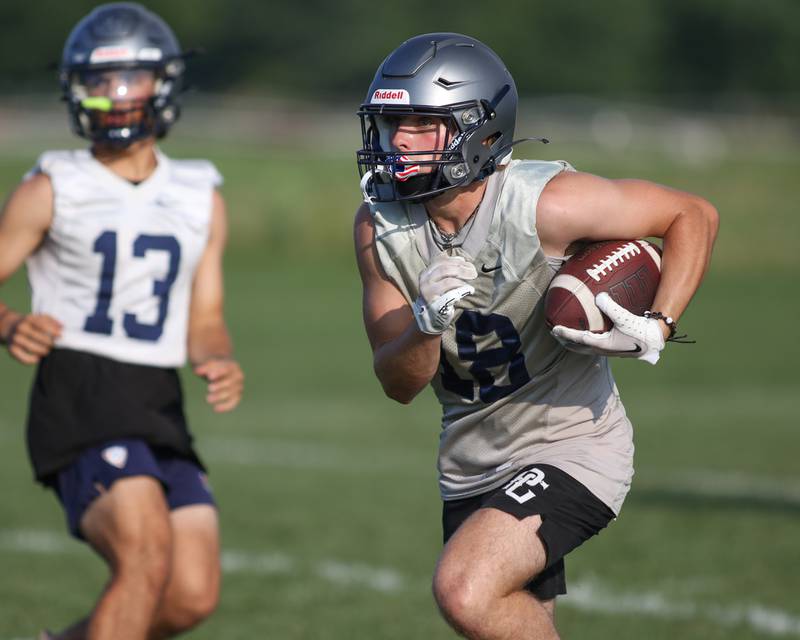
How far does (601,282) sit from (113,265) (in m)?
1.87

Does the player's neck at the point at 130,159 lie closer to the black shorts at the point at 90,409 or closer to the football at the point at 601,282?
the black shorts at the point at 90,409

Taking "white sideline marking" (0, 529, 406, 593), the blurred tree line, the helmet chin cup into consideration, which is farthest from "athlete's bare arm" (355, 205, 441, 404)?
the blurred tree line

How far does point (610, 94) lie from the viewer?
51.8 metres

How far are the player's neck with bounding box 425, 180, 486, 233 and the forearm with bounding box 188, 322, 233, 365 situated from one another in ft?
4.30

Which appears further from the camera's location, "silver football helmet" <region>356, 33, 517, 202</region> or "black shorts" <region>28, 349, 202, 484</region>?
"black shorts" <region>28, 349, 202, 484</region>

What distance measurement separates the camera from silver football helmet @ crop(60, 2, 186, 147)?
5.12 metres

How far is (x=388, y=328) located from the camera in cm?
410

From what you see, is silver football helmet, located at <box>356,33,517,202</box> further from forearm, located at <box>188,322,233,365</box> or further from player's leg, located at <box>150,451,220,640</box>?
player's leg, located at <box>150,451,220,640</box>

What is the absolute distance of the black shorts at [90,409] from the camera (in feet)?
16.0

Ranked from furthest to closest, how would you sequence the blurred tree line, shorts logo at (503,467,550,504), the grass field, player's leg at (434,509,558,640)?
1. the blurred tree line
2. the grass field
3. shorts logo at (503,467,550,504)
4. player's leg at (434,509,558,640)

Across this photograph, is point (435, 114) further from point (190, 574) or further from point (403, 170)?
point (190, 574)

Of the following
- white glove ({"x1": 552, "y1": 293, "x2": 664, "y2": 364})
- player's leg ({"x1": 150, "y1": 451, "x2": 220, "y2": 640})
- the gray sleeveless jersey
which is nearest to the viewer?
white glove ({"x1": 552, "y1": 293, "x2": 664, "y2": 364})

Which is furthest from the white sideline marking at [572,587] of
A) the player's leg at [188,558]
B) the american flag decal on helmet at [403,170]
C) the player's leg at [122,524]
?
the american flag decal on helmet at [403,170]

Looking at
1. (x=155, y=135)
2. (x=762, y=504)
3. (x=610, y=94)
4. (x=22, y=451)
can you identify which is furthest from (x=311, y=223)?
(x=610, y=94)
